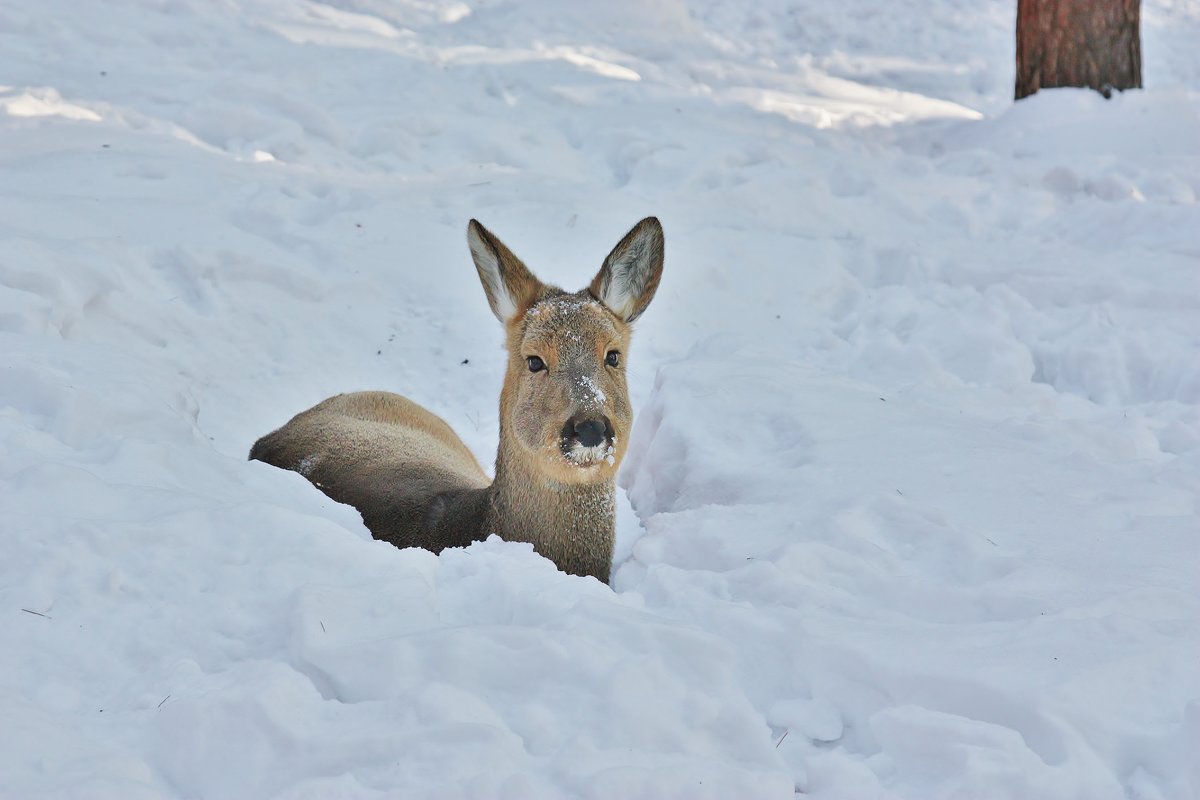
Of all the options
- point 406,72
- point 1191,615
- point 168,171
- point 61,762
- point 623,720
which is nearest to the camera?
point 61,762

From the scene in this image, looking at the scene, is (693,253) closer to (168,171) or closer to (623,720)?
(168,171)

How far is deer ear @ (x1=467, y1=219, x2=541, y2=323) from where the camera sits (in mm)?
5152

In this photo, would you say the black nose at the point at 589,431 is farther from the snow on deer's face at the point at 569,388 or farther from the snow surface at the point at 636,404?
the snow surface at the point at 636,404

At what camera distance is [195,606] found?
10.7 feet

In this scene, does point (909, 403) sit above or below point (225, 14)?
below

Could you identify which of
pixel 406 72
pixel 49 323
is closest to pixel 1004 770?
pixel 49 323

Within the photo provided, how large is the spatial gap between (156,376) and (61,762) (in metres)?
2.93

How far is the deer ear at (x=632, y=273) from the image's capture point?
5.21m

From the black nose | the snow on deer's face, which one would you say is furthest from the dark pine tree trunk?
the black nose

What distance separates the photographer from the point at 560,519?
4805mm

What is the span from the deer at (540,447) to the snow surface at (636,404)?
16.1 inches

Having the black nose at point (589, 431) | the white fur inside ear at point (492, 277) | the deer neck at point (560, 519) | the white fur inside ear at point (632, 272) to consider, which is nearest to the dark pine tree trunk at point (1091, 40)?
the white fur inside ear at point (632, 272)

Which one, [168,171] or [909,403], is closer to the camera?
[909,403]

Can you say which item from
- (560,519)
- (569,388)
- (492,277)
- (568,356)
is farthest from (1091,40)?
(560,519)
